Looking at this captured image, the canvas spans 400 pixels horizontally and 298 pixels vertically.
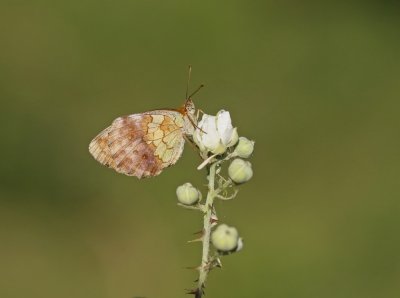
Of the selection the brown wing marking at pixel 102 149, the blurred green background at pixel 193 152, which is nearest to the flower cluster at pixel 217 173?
the brown wing marking at pixel 102 149

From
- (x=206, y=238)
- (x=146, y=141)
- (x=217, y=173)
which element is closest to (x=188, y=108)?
(x=146, y=141)

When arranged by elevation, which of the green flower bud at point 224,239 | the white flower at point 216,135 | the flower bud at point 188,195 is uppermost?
the white flower at point 216,135

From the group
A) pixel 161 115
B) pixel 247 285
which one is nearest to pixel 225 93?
pixel 247 285

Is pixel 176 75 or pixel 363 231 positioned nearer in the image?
pixel 363 231

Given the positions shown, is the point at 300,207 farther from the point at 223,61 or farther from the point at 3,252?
the point at 3,252

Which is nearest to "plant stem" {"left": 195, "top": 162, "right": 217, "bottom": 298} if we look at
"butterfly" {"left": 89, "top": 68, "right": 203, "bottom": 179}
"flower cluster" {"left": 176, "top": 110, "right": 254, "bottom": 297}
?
"flower cluster" {"left": 176, "top": 110, "right": 254, "bottom": 297}

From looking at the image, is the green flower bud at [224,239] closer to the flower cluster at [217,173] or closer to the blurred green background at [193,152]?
the flower cluster at [217,173]
